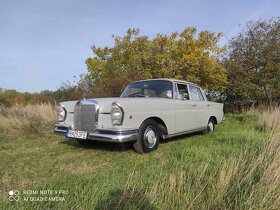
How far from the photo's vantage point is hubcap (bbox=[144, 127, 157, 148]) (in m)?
5.57

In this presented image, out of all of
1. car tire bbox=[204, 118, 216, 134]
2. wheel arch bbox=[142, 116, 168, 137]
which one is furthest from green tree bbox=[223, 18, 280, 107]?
wheel arch bbox=[142, 116, 168, 137]

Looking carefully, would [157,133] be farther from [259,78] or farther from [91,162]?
[259,78]

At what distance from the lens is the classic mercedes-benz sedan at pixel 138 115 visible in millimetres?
5070

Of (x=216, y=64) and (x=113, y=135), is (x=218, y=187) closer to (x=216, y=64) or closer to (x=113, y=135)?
(x=113, y=135)

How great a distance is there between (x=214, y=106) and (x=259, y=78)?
10.4m

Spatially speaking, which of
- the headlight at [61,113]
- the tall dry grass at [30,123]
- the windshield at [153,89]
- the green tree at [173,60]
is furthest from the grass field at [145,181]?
the green tree at [173,60]

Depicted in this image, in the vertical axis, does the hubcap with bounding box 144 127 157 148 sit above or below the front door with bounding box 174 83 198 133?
below

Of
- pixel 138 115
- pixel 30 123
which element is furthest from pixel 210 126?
pixel 30 123

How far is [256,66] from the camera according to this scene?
58.7 feet

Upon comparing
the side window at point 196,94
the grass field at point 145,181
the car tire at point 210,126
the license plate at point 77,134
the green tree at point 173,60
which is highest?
the green tree at point 173,60

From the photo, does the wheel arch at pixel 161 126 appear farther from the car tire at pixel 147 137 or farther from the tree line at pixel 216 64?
the tree line at pixel 216 64

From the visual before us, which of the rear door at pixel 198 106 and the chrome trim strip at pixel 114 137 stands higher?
the rear door at pixel 198 106

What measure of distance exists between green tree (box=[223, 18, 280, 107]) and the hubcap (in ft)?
43.5

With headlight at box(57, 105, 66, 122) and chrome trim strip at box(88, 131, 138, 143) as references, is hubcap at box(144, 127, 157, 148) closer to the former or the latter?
chrome trim strip at box(88, 131, 138, 143)
